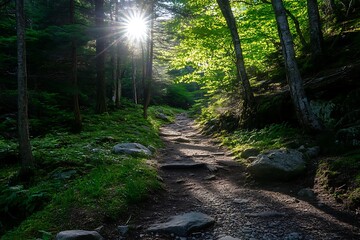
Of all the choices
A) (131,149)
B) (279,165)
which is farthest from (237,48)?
(279,165)

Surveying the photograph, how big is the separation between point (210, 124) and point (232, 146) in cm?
565

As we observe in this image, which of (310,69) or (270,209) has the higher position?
(310,69)

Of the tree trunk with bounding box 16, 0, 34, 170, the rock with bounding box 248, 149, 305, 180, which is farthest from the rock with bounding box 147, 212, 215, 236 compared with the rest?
the tree trunk with bounding box 16, 0, 34, 170

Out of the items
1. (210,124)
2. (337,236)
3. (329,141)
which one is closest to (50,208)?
(337,236)

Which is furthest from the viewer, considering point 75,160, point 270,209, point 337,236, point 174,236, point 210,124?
point 210,124

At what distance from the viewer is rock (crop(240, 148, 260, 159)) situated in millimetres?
8812

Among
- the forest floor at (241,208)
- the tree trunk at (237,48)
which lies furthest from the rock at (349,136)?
the tree trunk at (237,48)

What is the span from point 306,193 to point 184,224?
111 inches

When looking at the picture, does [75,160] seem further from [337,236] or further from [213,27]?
[213,27]

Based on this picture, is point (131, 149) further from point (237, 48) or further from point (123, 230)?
point (237, 48)

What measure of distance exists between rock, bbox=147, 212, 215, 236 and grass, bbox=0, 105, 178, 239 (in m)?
0.99

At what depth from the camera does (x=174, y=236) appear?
449cm

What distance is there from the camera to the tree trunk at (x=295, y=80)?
26.2 ft

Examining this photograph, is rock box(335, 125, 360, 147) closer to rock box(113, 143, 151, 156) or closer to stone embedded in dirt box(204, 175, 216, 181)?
stone embedded in dirt box(204, 175, 216, 181)
